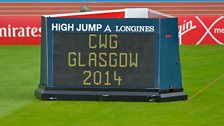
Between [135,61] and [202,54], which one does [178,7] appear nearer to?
[202,54]

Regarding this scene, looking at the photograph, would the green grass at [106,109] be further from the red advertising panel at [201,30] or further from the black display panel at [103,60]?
the red advertising panel at [201,30]

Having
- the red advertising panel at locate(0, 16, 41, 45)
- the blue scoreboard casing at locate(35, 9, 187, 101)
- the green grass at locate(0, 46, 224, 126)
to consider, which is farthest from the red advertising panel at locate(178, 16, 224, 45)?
the blue scoreboard casing at locate(35, 9, 187, 101)

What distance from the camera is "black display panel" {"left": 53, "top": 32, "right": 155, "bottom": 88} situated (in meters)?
12.7

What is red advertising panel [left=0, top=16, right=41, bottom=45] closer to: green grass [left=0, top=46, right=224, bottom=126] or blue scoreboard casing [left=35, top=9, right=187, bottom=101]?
green grass [left=0, top=46, right=224, bottom=126]

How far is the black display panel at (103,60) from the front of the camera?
12.7 m

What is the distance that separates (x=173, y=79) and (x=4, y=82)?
4.25 metres

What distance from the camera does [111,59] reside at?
12.8 m

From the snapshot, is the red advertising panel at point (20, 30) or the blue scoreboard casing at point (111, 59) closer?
the blue scoreboard casing at point (111, 59)

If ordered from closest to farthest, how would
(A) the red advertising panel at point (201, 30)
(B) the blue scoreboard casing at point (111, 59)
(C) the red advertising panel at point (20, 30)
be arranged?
1. (B) the blue scoreboard casing at point (111, 59)
2. (A) the red advertising panel at point (201, 30)
3. (C) the red advertising panel at point (20, 30)

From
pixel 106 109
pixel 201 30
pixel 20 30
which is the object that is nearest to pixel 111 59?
pixel 106 109

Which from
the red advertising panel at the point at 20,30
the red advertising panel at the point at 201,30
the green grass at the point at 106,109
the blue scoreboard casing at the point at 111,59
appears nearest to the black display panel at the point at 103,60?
the blue scoreboard casing at the point at 111,59

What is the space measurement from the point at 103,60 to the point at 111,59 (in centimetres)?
13

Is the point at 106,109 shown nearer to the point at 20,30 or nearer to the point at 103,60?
the point at 103,60

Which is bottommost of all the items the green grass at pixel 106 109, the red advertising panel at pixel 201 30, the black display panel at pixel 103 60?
the green grass at pixel 106 109
